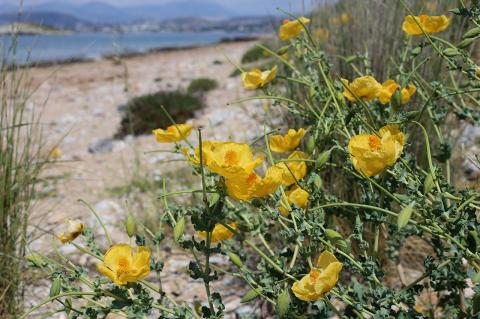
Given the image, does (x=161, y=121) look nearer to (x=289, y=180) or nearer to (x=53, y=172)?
(x=53, y=172)

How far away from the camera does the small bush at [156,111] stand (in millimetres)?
5293

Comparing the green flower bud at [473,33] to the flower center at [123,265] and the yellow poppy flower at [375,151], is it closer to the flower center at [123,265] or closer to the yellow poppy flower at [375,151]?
the yellow poppy flower at [375,151]

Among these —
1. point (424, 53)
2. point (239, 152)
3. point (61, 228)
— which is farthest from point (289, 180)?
point (61, 228)

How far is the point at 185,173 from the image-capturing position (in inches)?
123

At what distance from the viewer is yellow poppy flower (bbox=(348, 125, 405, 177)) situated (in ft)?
2.94

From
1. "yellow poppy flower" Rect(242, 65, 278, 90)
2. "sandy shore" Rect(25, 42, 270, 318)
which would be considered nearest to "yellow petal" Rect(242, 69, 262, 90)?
"yellow poppy flower" Rect(242, 65, 278, 90)

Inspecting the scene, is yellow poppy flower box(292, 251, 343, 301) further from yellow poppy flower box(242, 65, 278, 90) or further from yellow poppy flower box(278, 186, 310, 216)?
yellow poppy flower box(242, 65, 278, 90)

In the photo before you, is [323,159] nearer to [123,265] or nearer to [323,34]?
[123,265]

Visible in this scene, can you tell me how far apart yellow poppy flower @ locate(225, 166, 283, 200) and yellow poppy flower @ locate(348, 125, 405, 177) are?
0.46 ft

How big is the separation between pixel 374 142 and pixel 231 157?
0.85 feet

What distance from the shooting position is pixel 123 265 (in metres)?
0.97

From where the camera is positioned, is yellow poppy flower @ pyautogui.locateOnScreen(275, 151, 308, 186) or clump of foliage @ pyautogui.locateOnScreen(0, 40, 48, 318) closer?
yellow poppy flower @ pyautogui.locateOnScreen(275, 151, 308, 186)

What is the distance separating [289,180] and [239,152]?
0.58 feet

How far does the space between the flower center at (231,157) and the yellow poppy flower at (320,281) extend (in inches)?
9.1
